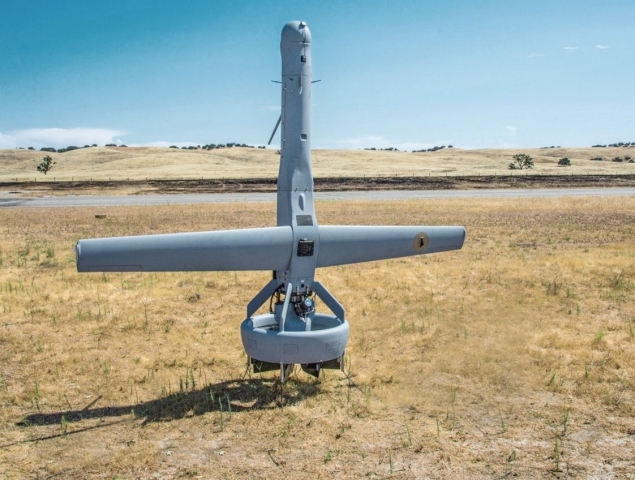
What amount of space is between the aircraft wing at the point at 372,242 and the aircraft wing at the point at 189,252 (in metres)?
0.71

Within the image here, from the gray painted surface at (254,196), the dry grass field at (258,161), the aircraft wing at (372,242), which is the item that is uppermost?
the dry grass field at (258,161)

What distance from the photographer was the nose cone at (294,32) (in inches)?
355

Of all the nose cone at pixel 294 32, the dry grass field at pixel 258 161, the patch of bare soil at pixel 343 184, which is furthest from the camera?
the dry grass field at pixel 258 161

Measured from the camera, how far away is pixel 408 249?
9812 mm

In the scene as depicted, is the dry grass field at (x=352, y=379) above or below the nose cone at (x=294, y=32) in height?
below

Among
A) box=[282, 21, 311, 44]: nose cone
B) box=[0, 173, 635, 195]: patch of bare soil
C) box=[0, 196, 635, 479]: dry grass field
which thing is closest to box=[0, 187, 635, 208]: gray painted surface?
box=[0, 173, 635, 195]: patch of bare soil

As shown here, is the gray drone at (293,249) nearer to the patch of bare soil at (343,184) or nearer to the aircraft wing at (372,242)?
the aircraft wing at (372,242)

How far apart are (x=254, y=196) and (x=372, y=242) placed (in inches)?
1735

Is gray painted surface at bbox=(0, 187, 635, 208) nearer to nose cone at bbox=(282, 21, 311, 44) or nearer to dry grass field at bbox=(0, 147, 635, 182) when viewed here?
nose cone at bbox=(282, 21, 311, 44)

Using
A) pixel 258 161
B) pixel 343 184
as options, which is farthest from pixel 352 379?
pixel 258 161

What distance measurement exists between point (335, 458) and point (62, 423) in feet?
13.3

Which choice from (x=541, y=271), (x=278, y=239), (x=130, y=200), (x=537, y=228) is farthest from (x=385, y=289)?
(x=130, y=200)

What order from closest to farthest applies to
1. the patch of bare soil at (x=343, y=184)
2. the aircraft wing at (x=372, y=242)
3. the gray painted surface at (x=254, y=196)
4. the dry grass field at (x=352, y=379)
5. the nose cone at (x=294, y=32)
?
the dry grass field at (x=352, y=379), the nose cone at (x=294, y=32), the aircraft wing at (x=372, y=242), the gray painted surface at (x=254, y=196), the patch of bare soil at (x=343, y=184)

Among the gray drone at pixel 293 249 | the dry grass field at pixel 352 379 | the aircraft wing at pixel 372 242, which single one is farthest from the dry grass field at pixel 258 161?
the gray drone at pixel 293 249
